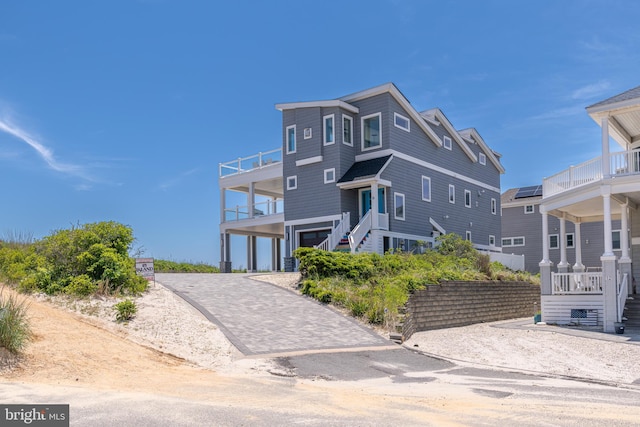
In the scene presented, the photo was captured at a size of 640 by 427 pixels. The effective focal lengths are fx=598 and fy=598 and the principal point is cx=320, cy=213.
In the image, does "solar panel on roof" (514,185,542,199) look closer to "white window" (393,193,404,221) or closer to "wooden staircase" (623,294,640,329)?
"white window" (393,193,404,221)

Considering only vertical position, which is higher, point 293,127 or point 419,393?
point 293,127

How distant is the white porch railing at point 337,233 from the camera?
27.2 meters

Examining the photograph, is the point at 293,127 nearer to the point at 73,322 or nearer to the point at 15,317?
the point at 73,322

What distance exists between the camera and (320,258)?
20688 mm

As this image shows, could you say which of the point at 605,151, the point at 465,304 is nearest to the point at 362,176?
the point at 465,304

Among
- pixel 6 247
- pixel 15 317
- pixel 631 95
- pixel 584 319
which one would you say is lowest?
pixel 584 319

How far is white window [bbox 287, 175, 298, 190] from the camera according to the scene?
31600mm

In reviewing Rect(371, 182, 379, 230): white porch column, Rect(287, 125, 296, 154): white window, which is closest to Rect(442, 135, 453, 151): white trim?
Rect(371, 182, 379, 230): white porch column

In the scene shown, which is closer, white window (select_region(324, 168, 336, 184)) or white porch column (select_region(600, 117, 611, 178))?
white porch column (select_region(600, 117, 611, 178))

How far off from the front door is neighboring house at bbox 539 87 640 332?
26.6 ft

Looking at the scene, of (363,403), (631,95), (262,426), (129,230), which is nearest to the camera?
(262,426)

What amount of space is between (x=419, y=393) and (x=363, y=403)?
4.92 ft

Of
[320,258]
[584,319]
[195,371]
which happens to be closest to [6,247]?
[320,258]

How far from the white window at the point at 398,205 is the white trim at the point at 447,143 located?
6567mm
